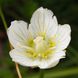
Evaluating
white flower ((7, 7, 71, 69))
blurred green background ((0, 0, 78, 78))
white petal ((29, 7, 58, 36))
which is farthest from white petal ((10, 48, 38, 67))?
blurred green background ((0, 0, 78, 78))

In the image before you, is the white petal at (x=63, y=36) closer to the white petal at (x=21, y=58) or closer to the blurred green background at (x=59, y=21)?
the white petal at (x=21, y=58)

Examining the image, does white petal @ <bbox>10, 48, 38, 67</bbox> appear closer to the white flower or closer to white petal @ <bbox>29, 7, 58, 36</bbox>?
the white flower

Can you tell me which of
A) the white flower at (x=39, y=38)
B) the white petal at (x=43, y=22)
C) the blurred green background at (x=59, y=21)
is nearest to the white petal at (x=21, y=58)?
the white flower at (x=39, y=38)

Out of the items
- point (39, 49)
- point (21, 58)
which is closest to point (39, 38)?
point (39, 49)

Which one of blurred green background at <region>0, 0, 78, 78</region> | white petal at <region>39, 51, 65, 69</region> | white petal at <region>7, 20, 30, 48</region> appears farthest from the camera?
blurred green background at <region>0, 0, 78, 78</region>

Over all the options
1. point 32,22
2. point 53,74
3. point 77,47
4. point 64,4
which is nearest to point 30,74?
point 53,74

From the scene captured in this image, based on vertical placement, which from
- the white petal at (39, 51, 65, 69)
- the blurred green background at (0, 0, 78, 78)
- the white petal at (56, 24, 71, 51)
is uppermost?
the white petal at (56, 24, 71, 51)
